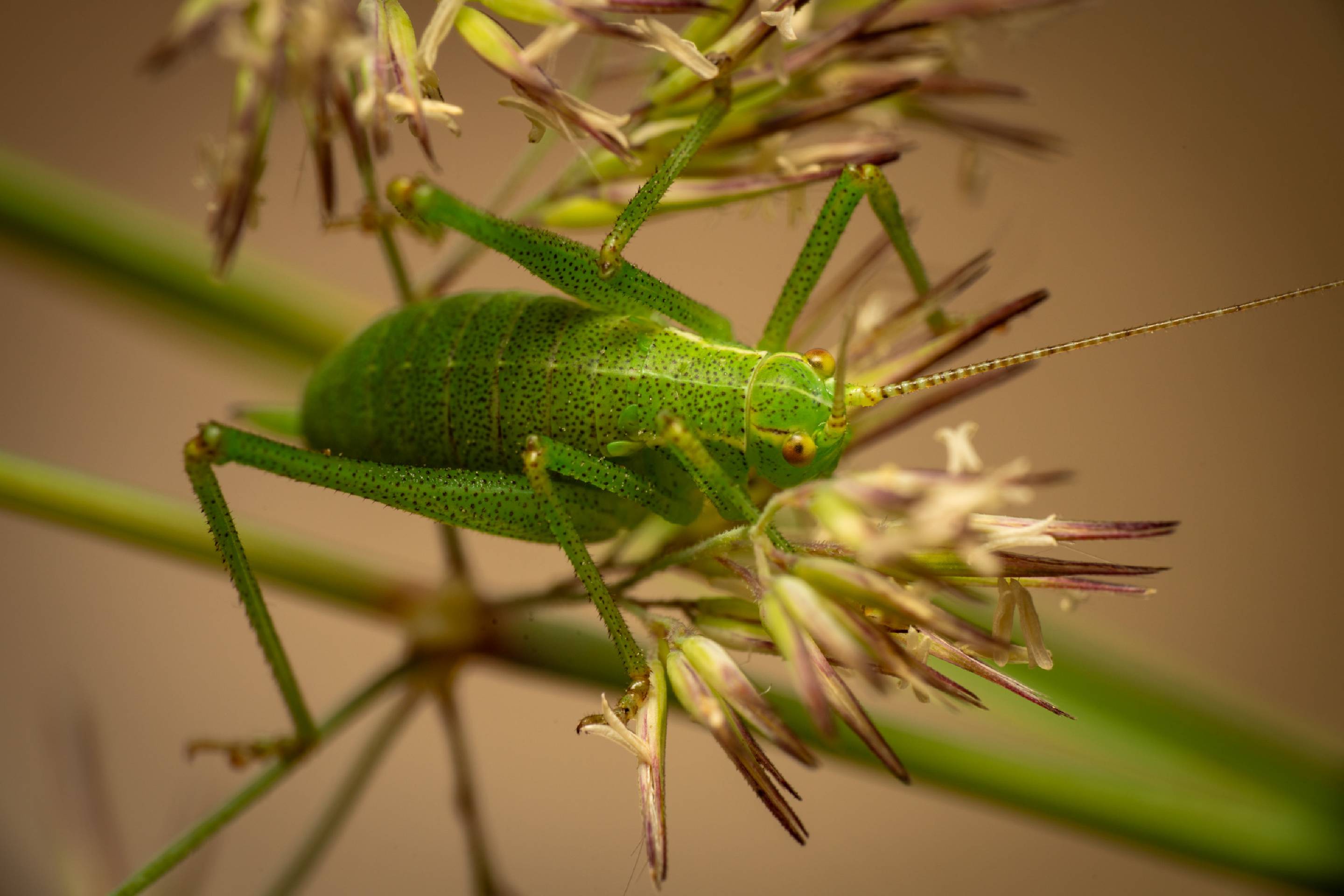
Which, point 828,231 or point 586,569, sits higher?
point 828,231

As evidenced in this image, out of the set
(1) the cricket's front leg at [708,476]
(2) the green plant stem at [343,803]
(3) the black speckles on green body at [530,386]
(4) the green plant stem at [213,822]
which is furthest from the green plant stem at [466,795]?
(1) the cricket's front leg at [708,476]

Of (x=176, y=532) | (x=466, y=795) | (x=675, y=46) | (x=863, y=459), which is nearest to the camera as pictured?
(x=675, y=46)

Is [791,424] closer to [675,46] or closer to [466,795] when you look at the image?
[675,46]

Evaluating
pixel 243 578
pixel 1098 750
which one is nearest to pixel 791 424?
pixel 243 578

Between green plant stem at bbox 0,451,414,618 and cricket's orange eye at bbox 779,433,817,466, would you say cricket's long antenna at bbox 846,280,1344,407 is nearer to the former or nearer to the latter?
cricket's orange eye at bbox 779,433,817,466

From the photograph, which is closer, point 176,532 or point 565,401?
point 565,401

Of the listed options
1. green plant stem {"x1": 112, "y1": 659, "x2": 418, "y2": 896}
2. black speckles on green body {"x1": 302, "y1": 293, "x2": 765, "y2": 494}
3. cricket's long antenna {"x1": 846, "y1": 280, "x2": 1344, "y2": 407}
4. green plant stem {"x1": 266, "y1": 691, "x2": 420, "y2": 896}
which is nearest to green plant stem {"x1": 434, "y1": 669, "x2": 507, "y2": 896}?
green plant stem {"x1": 266, "y1": 691, "x2": 420, "y2": 896}

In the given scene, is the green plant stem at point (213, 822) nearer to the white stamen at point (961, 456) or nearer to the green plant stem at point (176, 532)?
the green plant stem at point (176, 532)
